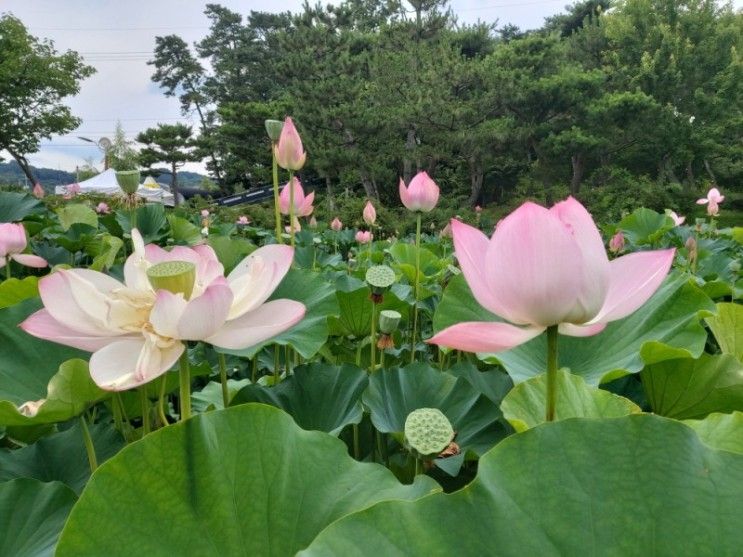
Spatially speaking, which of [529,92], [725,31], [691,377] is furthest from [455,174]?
[691,377]

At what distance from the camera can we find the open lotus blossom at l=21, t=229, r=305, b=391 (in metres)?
0.35

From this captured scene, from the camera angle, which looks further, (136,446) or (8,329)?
(8,329)

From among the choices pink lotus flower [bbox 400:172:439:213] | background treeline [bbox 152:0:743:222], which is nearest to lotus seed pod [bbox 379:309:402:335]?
pink lotus flower [bbox 400:172:439:213]

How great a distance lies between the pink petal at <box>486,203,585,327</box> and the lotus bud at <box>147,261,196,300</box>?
0.67ft

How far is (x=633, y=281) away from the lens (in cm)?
35

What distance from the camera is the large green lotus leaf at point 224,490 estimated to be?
0.29m

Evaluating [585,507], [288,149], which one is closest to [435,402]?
[585,507]

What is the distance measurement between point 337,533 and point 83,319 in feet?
0.77

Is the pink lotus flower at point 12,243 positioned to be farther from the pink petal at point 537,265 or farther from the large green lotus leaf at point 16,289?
the pink petal at point 537,265

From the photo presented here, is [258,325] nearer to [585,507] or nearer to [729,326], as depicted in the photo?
[585,507]

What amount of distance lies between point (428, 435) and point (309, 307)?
0.33 metres

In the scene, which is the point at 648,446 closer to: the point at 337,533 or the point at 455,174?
the point at 337,533

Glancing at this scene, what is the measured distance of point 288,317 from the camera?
380 millimetres

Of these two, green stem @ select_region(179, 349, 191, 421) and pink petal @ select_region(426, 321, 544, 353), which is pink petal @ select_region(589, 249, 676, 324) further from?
green stem @ select_region(179, 349, 191, 421)
